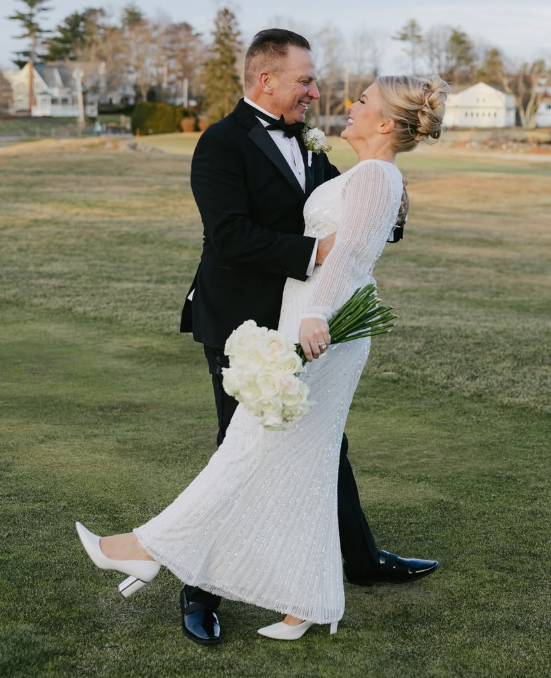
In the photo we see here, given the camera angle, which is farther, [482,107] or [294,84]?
[482,107]

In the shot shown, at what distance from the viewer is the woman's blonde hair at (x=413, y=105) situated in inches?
134

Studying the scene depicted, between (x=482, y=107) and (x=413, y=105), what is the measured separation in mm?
127106

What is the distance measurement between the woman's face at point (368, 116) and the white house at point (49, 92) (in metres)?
108

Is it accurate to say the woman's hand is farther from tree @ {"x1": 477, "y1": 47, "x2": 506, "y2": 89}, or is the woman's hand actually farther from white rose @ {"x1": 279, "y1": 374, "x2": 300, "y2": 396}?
tree @ {"x1": 477, "y1": 47, "x2": 506, "y2": 89}

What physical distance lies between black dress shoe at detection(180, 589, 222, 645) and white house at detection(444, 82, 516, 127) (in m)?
123

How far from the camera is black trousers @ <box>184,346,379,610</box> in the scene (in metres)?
3.75

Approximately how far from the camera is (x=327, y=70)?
111 m

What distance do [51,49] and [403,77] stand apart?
4958 inches

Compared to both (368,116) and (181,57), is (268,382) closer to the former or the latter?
(368,116)

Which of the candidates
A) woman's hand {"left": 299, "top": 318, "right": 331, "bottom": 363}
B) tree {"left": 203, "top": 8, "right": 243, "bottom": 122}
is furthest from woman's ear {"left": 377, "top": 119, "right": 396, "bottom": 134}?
tree {"left": 203, "top": 8, "right": 243, "bottom": 122}

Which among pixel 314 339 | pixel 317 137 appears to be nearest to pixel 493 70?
pixel 317 137

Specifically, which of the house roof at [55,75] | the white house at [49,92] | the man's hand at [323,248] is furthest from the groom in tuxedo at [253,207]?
the house roof at [55,75]

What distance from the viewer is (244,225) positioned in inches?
135

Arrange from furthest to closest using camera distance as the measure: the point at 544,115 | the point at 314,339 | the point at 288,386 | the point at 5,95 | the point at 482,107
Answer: the point at 544,115
the point at 482,107
the point at 5,95
the point at 314,339
the point at 288,386
